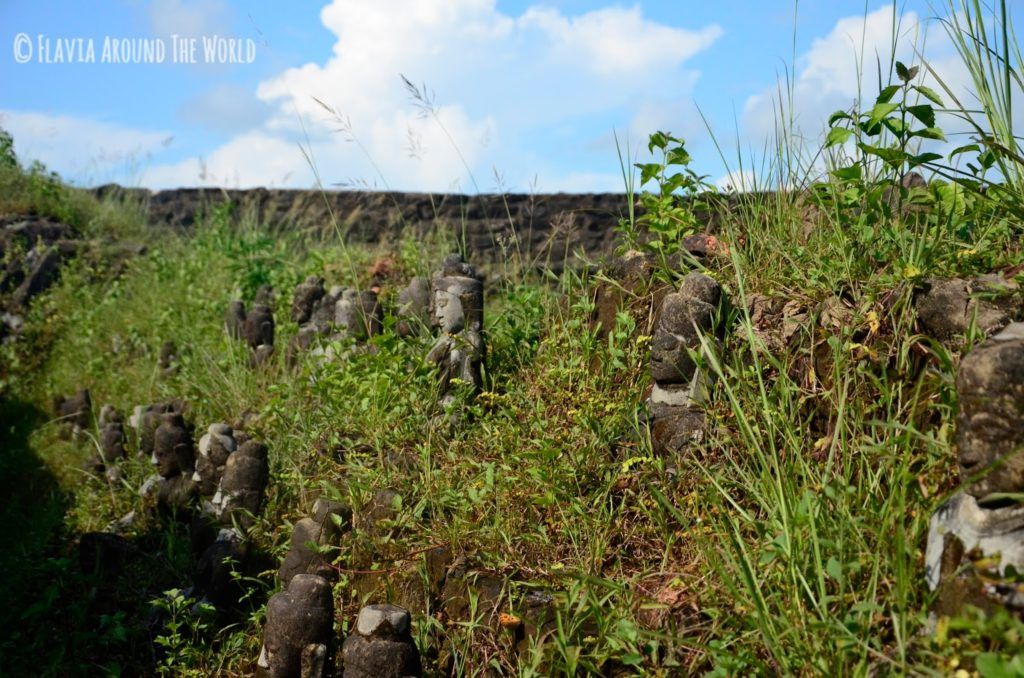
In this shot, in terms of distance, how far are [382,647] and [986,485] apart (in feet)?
5.90

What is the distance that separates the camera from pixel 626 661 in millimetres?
2568

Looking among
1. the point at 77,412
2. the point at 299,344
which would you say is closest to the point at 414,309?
the point at 299,344

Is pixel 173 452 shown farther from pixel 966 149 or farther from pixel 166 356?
pixel 966 149

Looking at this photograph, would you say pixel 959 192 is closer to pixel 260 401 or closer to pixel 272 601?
pixel 272 601

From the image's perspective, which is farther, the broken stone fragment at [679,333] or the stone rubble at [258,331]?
the stone rubble at [258,331]

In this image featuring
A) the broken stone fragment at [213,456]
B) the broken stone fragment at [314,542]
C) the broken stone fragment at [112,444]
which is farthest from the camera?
the broken stone fragment at [112,444]

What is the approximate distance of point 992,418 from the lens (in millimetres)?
2285

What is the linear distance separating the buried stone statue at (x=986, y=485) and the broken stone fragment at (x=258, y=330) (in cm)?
448

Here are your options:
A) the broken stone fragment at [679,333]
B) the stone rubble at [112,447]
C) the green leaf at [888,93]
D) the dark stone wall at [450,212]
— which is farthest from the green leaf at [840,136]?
the dark stone wall at [450,212]

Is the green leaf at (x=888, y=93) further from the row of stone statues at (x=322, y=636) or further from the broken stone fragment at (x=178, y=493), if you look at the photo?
the broken stone fragment at (x=178, y=493)

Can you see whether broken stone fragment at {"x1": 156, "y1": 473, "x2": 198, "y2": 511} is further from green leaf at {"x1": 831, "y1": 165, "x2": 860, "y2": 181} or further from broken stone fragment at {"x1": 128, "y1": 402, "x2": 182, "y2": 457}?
green leaf at {"x1": 831, "y1": 165, "x2": 860, "y2": 181}

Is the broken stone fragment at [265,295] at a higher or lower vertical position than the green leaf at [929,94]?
lower

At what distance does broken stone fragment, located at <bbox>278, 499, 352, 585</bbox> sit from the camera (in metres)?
3.61

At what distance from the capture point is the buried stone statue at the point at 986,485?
2.18 metres
